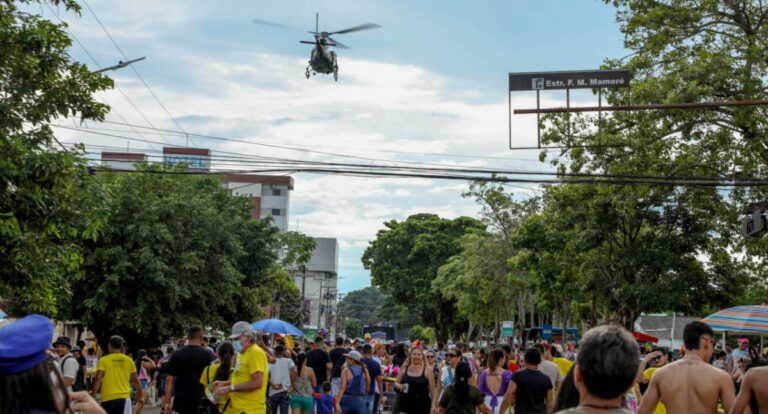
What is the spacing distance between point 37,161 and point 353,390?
619cm

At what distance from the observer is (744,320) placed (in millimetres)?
21172

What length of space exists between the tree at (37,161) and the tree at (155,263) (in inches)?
543

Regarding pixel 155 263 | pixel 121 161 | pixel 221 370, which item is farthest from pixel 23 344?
pixel 121 161

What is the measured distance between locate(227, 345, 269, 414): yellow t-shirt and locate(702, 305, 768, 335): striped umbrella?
1205cm

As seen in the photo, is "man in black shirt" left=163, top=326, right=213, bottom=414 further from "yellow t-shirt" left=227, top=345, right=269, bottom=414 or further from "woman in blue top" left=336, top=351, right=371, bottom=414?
"woman in blue top" left=336, top=351, right=371, bottom=414

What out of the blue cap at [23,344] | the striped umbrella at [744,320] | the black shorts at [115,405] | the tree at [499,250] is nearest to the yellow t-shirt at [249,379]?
the black shorts at [115,405]

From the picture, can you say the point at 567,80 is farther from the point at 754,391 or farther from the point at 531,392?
the point at 754,391

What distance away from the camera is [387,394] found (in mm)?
23312

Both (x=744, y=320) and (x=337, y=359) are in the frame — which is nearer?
(x=744, y=320)

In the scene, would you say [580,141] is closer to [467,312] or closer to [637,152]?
[637,152]

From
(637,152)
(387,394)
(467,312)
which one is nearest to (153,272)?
(387,394)

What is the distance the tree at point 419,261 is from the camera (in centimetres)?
8950

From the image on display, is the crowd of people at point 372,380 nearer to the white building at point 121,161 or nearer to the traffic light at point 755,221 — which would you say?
the traffic light at point 755,221

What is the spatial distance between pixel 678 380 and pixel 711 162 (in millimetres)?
21037
